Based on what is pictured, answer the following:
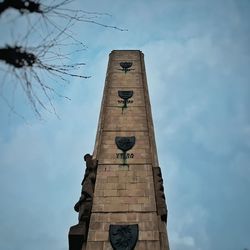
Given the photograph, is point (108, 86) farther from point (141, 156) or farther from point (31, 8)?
point (31, 8)

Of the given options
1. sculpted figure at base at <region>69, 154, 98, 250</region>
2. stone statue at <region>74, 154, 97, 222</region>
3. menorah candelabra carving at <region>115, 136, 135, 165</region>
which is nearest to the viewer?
sculpted figure at base at <region>69, 154, 98, 250</region>

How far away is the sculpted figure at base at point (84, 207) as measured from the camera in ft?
33.9

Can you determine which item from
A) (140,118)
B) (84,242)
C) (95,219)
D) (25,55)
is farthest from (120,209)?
(25,55)

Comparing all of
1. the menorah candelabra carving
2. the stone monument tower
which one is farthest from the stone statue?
the menorah candelabra carving

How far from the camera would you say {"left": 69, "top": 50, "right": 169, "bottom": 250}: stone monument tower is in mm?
10375

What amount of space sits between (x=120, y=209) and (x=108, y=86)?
7277 mm

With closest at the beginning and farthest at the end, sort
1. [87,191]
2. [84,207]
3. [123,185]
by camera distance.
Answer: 1. [84,207]
2. [87,191]
3. [123,185]

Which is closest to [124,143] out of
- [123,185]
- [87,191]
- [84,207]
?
[123,185]

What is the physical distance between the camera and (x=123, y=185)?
12.1 m

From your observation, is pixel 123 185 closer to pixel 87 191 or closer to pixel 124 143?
pixel 87 191

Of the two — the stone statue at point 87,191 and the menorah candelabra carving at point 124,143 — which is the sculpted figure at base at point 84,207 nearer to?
the stone statue at point 87,191

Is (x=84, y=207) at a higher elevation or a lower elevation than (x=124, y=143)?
lower

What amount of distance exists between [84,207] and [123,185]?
1.52 meters

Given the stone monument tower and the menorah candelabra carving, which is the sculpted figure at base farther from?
the menorah candelabra carving
